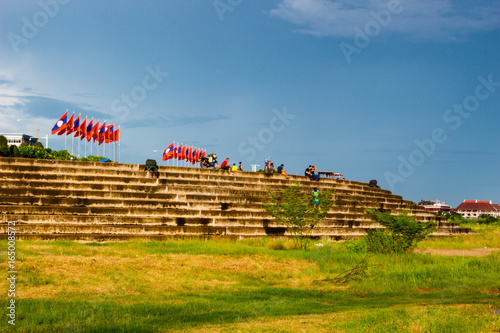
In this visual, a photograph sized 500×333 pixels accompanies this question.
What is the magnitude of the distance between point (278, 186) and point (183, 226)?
7.86m

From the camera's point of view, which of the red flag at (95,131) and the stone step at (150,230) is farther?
the red flag at (95,131)

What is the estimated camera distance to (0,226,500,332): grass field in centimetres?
786

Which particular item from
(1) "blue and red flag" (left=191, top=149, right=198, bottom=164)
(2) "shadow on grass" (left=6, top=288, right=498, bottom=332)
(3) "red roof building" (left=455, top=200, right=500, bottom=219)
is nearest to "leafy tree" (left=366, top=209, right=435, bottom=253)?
(2) "shadow on grass" (left=6, top=288, right=498, bottom=332)

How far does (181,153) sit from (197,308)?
4684cm

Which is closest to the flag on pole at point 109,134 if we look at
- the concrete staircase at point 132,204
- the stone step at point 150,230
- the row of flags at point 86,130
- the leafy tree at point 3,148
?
the row of flags at point 86,130

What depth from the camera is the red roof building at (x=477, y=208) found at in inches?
5108

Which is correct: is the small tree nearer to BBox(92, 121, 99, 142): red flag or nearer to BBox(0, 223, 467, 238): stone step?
BBox(0, 223, 467, 238): stone step

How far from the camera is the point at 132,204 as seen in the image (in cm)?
2133

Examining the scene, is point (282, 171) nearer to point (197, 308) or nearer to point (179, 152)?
point (197, 308)

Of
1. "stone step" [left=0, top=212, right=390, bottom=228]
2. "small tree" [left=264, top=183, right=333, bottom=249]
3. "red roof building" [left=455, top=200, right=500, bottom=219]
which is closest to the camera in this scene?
"stone step" [left=0, top=212, right=390, bottom=228]

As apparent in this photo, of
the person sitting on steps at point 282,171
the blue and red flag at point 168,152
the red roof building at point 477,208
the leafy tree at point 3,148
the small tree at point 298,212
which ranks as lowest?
the red roof building at point 477,208

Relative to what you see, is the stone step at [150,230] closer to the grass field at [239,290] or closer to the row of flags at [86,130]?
the grass field at [239,290]

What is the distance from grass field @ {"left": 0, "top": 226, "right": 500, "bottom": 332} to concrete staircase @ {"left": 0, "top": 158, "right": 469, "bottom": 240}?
2450mm

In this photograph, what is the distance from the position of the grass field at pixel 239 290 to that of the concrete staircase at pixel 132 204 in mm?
2450
